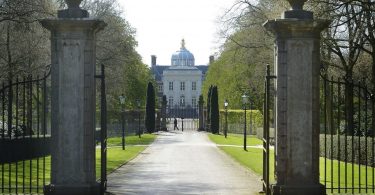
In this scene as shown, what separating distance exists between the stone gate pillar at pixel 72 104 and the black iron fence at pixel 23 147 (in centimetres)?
30

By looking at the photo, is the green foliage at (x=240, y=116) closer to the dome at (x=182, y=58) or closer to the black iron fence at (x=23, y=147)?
the black iron fence at (x=23, y=147)

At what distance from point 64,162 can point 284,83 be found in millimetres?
4319

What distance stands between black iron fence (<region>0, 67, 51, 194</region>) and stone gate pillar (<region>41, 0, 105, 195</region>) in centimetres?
30

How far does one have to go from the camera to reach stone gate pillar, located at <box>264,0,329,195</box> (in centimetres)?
1120

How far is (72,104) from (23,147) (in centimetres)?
1056

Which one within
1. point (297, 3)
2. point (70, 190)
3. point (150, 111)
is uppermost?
point (297, 3)

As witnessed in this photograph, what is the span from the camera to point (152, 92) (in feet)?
187

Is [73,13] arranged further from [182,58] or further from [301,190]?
[182,58]

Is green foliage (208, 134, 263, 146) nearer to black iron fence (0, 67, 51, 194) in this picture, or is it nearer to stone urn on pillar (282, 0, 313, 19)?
black iron fence (0, 67, 51, 194)

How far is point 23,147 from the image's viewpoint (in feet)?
69.0

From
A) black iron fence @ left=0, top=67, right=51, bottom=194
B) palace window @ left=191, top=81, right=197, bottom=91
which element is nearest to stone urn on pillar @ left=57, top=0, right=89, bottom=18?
black iron fence @ left=0, top=67, right=51, bottom=194

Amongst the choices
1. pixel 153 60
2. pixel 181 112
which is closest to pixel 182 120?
pixel 181 112

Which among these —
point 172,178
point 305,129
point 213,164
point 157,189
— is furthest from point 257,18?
point 305,129

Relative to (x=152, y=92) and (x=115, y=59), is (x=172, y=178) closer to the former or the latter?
(x=115, y=59)
